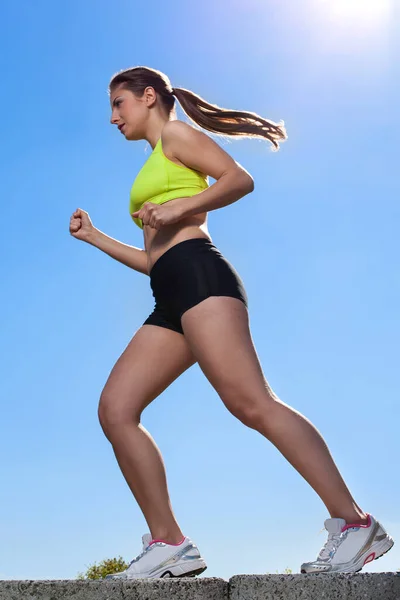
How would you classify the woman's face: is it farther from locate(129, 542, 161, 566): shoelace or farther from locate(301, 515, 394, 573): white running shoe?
locate(301, 515, 394, 573): white running shoe

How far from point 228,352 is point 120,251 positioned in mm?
1147

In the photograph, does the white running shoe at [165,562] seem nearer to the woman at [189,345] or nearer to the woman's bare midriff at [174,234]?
the woman at [189,345]

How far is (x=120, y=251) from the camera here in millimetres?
4102

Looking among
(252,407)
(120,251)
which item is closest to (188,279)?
(252,407)

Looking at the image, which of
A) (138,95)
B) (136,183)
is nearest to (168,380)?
(136,183)

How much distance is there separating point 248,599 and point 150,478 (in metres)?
0.75

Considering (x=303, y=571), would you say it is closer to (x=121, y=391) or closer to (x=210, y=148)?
(x=121, y=391)

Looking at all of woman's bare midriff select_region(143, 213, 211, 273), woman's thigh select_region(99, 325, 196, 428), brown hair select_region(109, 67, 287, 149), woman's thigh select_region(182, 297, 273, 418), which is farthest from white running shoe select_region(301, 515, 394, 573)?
brown hair select_region(109, 67, 287, 149)

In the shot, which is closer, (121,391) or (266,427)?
(266,427)

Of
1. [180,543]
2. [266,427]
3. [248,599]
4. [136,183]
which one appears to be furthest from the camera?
[136,183]

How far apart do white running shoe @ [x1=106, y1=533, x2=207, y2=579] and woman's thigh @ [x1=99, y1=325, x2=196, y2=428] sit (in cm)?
59

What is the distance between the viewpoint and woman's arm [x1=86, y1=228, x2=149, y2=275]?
405 cm

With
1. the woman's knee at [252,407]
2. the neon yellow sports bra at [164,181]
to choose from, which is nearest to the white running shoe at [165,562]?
the woman's knee at [252,407]

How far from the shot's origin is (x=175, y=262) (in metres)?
3.47
